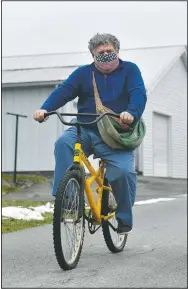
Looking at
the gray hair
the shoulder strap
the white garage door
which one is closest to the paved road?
the shoulder strap

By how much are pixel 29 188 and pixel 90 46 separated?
1219cm

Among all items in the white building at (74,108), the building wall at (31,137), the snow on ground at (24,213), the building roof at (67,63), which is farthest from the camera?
the building roof at (67,63)

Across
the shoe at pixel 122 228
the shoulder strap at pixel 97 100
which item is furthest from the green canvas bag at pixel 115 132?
the shoe at pixel 122 228

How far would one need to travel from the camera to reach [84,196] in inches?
216

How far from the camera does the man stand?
18.6 feet

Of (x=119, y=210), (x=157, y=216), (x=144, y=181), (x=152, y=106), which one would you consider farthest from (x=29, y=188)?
(x=119, y=210)

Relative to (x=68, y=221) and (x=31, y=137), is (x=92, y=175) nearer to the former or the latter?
(x=68, y=221)

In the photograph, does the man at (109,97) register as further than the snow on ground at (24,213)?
No

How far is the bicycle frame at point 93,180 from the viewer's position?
17.8 ft

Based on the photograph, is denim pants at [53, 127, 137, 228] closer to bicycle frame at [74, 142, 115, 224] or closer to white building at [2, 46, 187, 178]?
bicycle frame at [74, 142, 115, 224]

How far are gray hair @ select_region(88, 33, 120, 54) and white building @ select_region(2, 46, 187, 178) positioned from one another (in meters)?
16.6

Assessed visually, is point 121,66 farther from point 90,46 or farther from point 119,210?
point 119,210

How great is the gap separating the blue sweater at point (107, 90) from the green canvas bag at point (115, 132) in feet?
0.25

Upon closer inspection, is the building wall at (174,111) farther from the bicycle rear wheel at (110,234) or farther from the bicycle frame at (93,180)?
the bicycle frame at (93,180)
